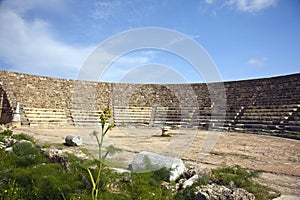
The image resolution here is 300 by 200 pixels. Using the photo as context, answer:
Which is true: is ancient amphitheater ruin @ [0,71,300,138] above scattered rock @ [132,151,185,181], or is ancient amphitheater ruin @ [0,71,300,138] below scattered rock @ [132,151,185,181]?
above

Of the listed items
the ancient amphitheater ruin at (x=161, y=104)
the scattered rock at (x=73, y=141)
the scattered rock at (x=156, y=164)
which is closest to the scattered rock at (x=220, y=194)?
the scattered rock at (x=156, y=164)

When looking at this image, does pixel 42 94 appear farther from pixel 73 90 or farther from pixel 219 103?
pixel 219 103

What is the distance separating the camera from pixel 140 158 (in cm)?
436

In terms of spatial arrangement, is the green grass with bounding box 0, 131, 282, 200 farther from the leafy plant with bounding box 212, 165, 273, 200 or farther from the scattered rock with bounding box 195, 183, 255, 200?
the scattered rock with bounding box 195, 183, 255, 200

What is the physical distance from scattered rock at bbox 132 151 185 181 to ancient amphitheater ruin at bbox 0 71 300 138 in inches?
346

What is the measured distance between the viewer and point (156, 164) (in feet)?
13.6

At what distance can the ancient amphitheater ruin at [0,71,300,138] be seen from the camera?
1505 cm

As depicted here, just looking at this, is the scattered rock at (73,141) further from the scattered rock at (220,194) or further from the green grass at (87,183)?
the scattered rock at (220,194)

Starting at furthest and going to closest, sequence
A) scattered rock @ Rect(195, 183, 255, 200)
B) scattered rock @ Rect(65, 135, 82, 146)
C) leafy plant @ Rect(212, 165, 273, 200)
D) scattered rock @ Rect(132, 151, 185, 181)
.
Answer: scattered rock @ Rect(65, 135, 82, 146)
scattered rock @ Rect(132, 151, 185, 181)
leafy plant @ Rect(212, 165, 273, 200)
scattered rock @ Rect(195, 183, 255, 200)

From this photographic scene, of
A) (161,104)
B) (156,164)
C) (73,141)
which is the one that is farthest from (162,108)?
(156,164)

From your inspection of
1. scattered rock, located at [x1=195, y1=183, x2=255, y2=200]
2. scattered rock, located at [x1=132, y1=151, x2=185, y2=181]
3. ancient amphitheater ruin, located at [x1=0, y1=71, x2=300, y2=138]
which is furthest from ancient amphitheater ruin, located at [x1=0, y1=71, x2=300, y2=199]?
scattered rock, located at [x1=195, y1=183, x2=255, y2=200]

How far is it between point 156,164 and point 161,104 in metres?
18.1

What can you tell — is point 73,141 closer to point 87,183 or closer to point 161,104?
point 87,183

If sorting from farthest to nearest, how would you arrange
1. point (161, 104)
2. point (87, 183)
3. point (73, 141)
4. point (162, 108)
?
point (161, 104), point (162, 108), point (73, 141), point (87, 183)
